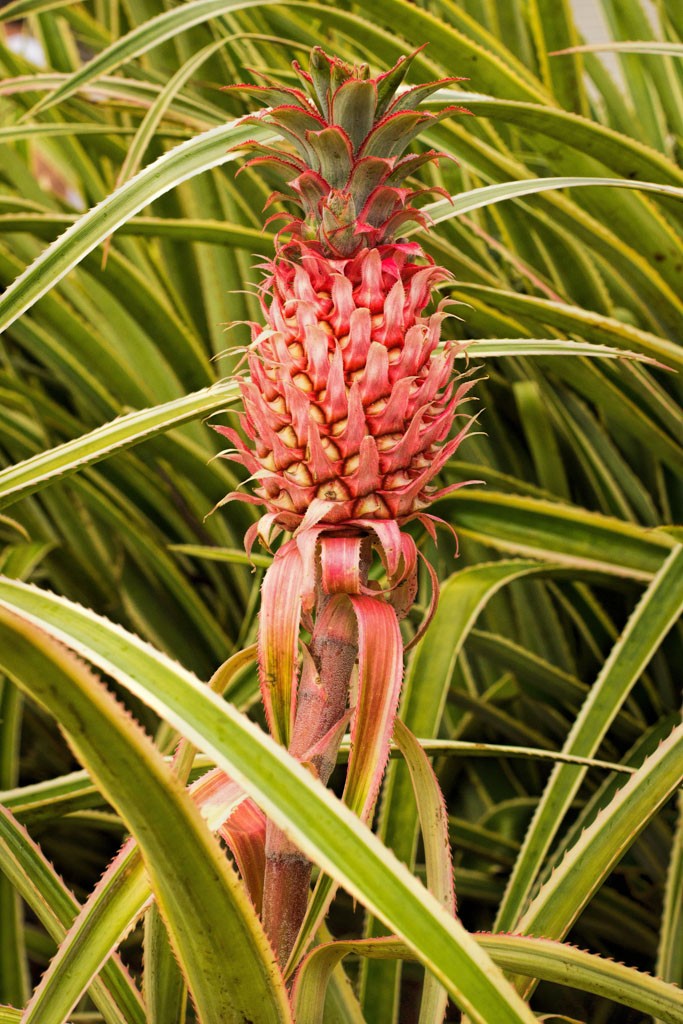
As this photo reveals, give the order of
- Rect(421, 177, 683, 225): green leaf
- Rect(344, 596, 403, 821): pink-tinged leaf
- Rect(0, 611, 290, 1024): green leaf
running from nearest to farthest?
1. Rect(0, 611, 290, 1024): green leaf
2. Rect(344, 596, 403, 821): pink-tinged leaf
3. Rect(421, 177, 683, 225): green leaf

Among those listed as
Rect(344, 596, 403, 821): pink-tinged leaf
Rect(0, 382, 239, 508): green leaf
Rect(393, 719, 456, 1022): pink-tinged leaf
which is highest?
Rect(0, 382, 239, 508): green leaf

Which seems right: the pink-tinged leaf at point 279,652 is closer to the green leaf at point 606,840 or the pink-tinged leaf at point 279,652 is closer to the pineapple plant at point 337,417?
the pineapple plant at point 337,417

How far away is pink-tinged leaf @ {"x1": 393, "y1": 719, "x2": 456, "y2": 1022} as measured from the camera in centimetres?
42

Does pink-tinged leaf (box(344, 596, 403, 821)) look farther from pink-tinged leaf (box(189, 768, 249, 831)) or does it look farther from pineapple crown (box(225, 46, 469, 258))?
pineapple crown (box(225, 46, 469, 258))

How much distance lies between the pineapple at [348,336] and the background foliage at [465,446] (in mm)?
64

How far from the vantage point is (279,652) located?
1.22ft

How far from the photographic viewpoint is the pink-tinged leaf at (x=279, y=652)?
14.6 inches

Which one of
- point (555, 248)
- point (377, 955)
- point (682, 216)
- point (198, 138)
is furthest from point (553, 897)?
point (555, 248)

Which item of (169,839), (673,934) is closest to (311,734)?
(169,839)

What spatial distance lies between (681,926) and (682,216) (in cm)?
55

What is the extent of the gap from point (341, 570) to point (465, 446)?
596 mm

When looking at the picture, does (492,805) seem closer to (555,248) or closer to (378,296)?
(555,248)

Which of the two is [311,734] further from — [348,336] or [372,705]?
[348,336]

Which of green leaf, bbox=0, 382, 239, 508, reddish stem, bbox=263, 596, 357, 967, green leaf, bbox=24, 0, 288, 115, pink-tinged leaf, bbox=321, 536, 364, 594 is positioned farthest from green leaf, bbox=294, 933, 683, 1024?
green leaf, bbox=24, 0, 288, 115
